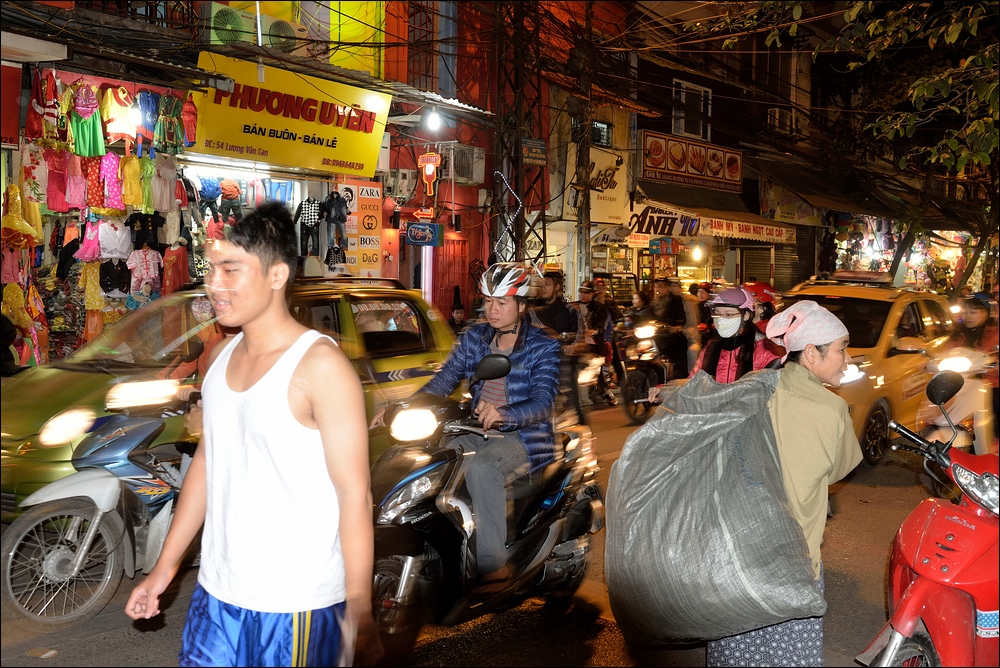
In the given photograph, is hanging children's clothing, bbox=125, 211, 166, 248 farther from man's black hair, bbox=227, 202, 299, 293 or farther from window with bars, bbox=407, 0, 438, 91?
man's black hair, bbox=227, 202, 299, 293

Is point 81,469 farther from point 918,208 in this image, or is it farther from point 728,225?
point 918,208

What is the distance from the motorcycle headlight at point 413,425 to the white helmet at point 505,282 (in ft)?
2.51

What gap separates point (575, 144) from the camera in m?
19.6

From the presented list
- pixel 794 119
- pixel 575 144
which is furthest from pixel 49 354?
pixel 794 119

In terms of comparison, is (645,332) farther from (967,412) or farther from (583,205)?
(967,412)

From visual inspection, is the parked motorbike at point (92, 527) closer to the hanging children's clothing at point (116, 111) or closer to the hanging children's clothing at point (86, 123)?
the hanging children's clothing at point (86, 123)

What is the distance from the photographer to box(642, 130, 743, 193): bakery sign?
2212 centimetres

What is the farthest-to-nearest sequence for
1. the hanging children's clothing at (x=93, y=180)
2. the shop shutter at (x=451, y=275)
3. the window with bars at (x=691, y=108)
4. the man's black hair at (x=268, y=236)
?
the window with bars at (x=691, y=108), the shop shutter at (x=451, y=275), the hanging children's clothing at (x=93, y=180), the man's black hair at (x=268, y=236)

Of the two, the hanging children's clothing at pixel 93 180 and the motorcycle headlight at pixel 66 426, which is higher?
the hanging children's clothing at pixel 93 180

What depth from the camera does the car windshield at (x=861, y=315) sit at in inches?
357

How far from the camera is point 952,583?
3.37 m

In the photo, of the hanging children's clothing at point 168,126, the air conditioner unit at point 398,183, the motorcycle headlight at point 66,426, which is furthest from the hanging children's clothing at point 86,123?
the air conditioner unit at point 398,183

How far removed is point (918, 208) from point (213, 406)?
25167mm

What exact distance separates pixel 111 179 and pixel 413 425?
7.78 meters
